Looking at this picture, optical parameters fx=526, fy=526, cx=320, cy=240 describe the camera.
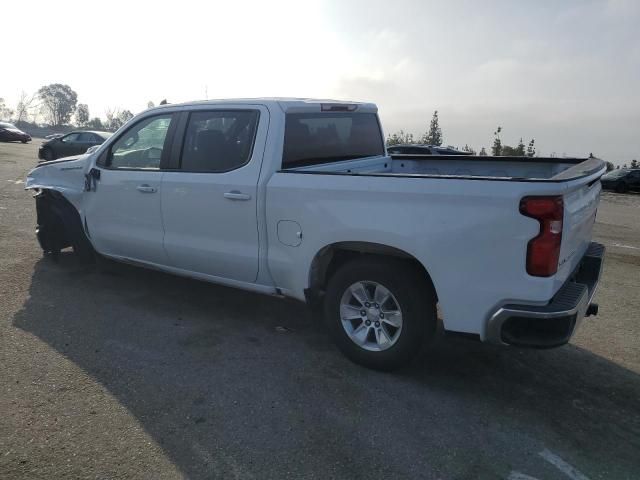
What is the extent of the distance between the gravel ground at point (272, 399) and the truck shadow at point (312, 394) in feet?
0.04

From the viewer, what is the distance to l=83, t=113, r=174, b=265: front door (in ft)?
15.9

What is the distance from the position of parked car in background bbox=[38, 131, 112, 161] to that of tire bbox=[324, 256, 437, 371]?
71.0 feet

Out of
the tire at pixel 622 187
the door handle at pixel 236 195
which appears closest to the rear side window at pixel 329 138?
the door handle at pixel 236 195

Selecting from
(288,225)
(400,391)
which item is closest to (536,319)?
(400,391)

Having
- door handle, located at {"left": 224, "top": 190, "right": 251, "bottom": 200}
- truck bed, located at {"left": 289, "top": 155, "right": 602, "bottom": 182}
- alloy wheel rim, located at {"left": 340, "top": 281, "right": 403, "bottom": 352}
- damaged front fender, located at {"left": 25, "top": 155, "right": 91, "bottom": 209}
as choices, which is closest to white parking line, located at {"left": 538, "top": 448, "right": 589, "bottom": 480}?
alloy wheel rim, located at {"left": 340, "top": 281, "right": 403, "bottom": 352}

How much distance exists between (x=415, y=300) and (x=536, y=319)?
77cm

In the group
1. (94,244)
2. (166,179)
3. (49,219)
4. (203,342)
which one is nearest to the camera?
(203,342)

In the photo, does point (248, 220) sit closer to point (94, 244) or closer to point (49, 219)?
point (94, 244)

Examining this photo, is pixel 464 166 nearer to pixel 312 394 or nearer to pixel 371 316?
pixel 371 316

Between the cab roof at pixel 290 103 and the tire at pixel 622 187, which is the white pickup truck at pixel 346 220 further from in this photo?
the tire at pixel 622 187

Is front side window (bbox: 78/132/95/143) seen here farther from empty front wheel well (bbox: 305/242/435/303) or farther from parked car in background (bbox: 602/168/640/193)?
parked car in background (bbox: 602/168/640/193)

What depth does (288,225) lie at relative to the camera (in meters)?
3.94

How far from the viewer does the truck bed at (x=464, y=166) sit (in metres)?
4.59

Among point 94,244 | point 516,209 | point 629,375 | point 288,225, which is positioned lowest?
point 629,375
